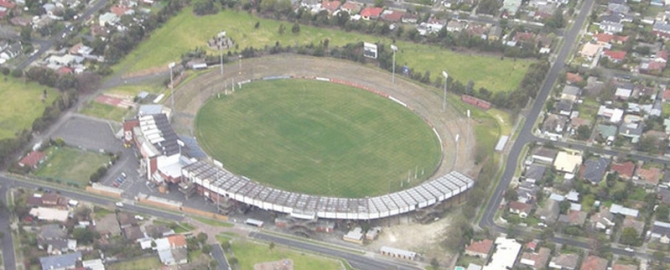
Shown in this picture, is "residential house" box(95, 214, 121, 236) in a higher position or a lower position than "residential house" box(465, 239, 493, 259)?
lower

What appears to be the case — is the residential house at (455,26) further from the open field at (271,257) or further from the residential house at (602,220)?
the open field at (271,257)

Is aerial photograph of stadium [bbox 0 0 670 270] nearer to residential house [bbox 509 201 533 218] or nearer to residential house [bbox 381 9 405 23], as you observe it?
residential house [bbox 509 201 533 218]

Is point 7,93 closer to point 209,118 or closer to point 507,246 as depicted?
point 209,118

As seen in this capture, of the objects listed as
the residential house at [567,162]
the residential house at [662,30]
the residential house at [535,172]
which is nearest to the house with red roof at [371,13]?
the residential house at [662,30]

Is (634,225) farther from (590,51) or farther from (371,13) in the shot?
(371,13)

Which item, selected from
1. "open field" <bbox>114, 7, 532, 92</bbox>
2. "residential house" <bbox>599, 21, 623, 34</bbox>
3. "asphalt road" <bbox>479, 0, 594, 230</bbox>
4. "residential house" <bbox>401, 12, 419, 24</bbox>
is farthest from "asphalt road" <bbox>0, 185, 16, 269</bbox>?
"residential house" <bbox>599, 21, 623, 34</bbox>
